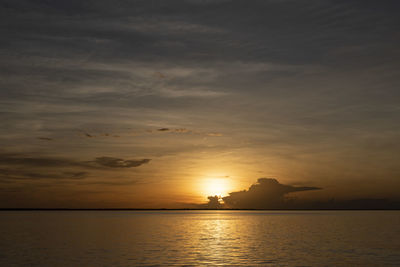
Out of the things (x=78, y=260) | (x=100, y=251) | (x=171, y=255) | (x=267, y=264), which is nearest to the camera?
(x=267, y=264)

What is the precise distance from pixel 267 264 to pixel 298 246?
21.0 metres

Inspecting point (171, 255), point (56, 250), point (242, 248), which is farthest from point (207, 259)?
point (56, 250)

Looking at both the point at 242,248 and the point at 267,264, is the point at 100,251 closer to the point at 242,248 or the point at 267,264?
the point at 242,248

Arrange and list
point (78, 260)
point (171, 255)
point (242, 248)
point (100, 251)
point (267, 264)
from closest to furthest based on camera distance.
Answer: point (267, 264)
point (78, 260)
point (171, 255)
point (100, 251)
point (242, 248)

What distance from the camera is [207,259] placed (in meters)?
52.1

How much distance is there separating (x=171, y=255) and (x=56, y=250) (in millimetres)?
18757

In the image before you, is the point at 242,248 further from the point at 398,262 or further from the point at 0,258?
the point at 0,258

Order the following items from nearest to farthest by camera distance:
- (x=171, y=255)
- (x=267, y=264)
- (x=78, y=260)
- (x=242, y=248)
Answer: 1. (x=267, y=264)
2. (x=78, y=260)
3. (x=171, y=255)
4. (x=242, y=248)

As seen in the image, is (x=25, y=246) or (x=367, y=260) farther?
(x=25, y=246)

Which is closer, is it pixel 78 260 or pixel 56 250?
pixel 78 260

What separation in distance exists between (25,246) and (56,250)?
8598 millimetres

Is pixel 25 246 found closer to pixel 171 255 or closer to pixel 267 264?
pixel 171 255

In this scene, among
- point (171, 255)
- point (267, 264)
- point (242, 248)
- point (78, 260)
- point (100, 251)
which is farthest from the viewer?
point (242, 248)

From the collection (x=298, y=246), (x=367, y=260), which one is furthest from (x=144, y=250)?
(x=367, y=260)
